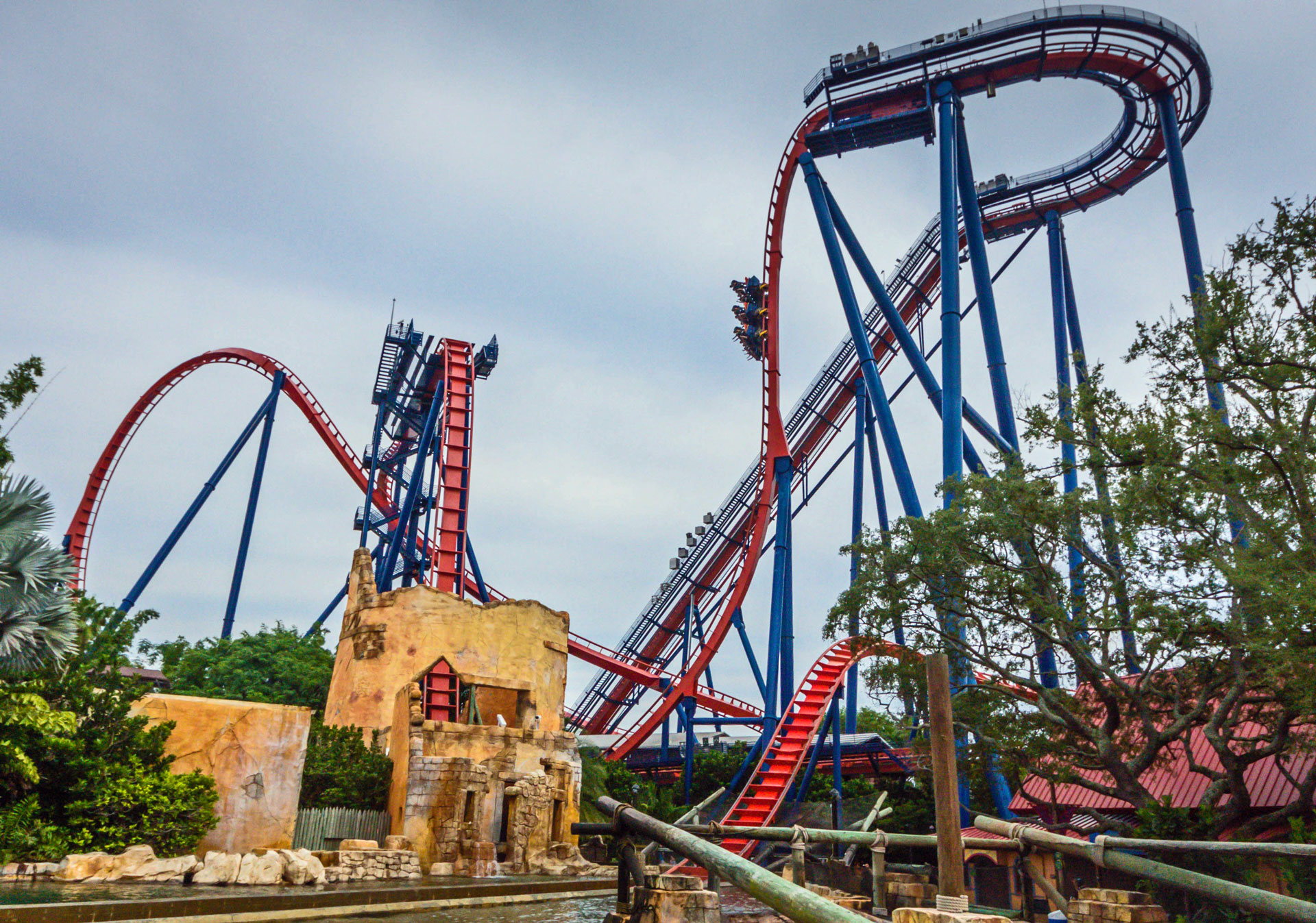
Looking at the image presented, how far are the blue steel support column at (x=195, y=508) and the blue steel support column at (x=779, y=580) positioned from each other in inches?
514

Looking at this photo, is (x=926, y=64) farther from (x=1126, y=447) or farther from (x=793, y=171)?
(x=1126, y=447)

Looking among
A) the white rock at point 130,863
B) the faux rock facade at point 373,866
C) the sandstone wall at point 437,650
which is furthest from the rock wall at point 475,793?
the white rock at point 130,863

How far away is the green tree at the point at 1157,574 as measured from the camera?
389 inches

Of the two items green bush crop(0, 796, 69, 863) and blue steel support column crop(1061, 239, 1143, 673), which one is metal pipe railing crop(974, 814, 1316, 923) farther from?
green bush crop(0, 796, 69, 863)

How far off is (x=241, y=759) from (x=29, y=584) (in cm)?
480

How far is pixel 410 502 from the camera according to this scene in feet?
72.5

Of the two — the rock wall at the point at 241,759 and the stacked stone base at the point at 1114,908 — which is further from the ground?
the rock wall at the point at 241,759

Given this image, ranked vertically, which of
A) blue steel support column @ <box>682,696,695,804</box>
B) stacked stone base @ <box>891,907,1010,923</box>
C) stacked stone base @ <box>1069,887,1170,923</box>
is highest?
blue steel support column @ <box>682,696,695,804</box>

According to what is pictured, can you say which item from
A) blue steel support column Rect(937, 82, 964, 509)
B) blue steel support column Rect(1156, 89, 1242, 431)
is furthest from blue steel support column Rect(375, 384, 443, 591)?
blue steel support column Rect(1156, 89, 1242, 431)

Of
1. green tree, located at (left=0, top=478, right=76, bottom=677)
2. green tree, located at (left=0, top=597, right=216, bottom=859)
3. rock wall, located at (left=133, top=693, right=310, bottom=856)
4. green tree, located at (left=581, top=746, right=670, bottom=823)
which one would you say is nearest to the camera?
green tree, located at (left=0, top=478, right=76, bottom=677)

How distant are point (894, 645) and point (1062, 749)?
4.03 metres

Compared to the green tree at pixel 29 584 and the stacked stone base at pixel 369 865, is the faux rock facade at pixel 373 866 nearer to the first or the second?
the stacked stone base at pixel 369 865

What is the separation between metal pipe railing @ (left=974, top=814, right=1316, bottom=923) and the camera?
14.6 ft

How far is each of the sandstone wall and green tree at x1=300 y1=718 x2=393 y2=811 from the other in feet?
4.85
